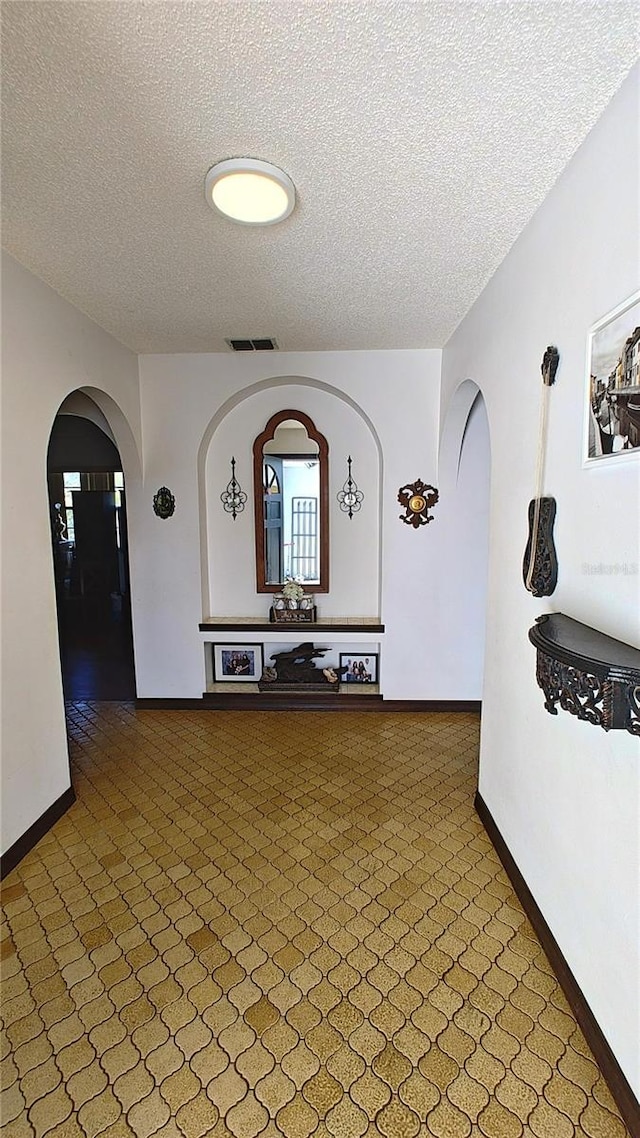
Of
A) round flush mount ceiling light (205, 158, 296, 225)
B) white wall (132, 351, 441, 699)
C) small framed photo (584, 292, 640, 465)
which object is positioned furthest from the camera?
white wall (132, 351, 441, 699)

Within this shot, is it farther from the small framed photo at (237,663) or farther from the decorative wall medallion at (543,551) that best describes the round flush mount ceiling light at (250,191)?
the small framed photo at (237,663)

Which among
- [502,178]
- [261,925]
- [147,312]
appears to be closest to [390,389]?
[147,312]

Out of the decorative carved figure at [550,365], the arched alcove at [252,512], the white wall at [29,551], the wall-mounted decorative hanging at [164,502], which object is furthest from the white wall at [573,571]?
the wall-mounted decorative hanging at [164,502]

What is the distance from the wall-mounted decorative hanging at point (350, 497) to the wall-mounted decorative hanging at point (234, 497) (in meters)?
0.75

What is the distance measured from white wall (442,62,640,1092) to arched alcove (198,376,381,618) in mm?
1658

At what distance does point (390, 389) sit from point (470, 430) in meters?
0.63

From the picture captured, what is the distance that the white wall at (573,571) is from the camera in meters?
1.31

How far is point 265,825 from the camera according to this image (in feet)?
8.40

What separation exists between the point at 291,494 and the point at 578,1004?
3248 millimetres

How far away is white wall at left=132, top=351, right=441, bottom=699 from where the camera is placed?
3686 millimetres

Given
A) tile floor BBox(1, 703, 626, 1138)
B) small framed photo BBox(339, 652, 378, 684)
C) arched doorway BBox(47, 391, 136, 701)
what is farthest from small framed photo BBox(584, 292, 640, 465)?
arched doorway BBox(47, 391, 136, 701)

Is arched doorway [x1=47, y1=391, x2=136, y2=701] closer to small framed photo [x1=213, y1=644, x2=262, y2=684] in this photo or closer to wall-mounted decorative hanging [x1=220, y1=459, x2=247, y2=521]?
small framed photo [x1=213, y1=644, x2=262, y2=684]

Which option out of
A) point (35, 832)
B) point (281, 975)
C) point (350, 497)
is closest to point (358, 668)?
point (350, 497)

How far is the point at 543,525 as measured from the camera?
177 cm
